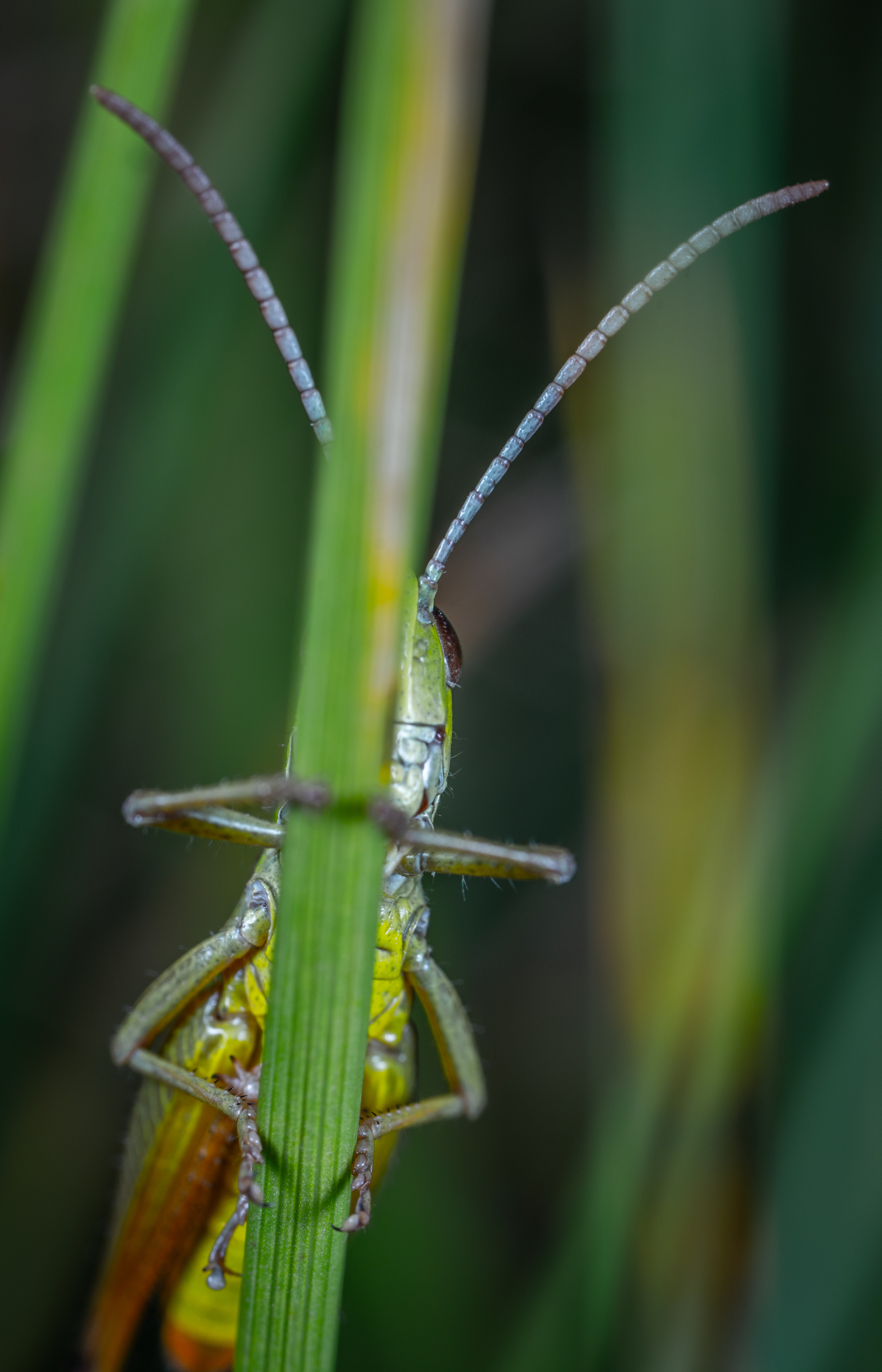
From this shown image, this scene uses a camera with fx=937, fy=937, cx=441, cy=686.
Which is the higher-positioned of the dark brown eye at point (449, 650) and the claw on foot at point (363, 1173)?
the dark brown eye at point (449, 650)

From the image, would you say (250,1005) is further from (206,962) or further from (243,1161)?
(243,1161)

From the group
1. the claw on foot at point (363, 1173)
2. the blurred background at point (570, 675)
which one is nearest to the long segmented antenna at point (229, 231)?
the blurred background at point (570, 675)

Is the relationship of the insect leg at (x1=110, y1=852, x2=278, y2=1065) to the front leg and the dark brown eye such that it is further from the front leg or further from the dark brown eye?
the dark brown eye

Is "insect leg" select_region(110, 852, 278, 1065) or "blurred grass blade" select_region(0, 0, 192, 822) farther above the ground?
"blurred grass blade" select_region(0, 0, 192, 822)

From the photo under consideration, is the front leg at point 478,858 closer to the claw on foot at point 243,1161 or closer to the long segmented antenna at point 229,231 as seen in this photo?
the claw on foot at point 243,1161

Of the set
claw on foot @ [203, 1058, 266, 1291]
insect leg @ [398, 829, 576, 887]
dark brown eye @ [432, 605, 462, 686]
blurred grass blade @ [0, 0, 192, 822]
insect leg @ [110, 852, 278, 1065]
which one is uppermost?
blurred grass blade @ [0, 0, 192, 822]

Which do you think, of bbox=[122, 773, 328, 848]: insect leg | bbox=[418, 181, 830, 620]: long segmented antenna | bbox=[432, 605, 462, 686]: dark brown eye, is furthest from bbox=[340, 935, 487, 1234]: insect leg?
bbox=[418, 181, 830, 620]: long segmented antenna

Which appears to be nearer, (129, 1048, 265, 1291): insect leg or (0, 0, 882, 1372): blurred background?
(129, 1048, 265, 1291): insect leg
